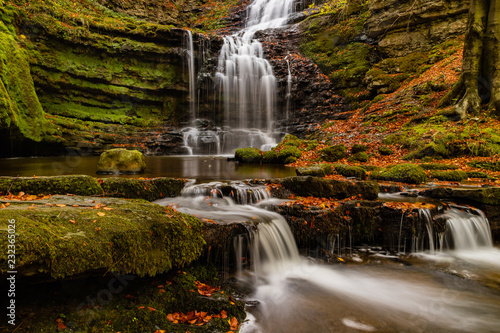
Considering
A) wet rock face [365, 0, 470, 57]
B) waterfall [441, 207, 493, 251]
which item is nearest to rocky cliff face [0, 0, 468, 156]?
wet rock face [365, 0, 470, 57]

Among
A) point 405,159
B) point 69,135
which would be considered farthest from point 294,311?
point 69,135

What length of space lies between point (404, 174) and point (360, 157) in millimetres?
2539

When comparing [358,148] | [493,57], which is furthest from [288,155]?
[493,57]

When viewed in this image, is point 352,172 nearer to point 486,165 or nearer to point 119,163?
point 486,165

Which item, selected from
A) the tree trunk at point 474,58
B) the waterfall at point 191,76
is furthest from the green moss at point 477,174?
the waterfall at point 191,76

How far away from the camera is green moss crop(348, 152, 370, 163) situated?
923 cm

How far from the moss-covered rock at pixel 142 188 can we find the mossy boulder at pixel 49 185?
0.29m

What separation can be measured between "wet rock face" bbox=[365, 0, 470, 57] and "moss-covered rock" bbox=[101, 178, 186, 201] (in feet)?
50.3

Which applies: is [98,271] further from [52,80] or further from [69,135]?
[52,80]

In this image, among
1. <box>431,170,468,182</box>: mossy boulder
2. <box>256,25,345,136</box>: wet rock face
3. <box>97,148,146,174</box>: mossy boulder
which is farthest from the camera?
<box>256,25,345,136</box>: wet rock face

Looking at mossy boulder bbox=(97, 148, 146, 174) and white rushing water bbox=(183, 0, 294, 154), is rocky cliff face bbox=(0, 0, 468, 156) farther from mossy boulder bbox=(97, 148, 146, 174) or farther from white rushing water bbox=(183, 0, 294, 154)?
mossy boulder bbox=(97, 148, 146, 174)

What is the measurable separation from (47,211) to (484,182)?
8676 mm

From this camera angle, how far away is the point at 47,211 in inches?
84.7

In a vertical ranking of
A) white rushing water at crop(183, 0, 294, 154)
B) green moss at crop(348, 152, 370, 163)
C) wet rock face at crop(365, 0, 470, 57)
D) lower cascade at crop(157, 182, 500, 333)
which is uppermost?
wet rock face at crop(365, 0, 470, 57)
